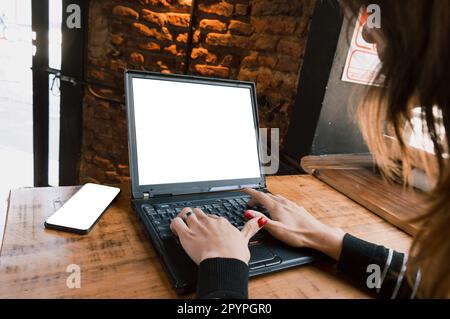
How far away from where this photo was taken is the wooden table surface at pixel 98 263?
539 millimetres

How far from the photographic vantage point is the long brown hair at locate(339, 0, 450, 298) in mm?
448

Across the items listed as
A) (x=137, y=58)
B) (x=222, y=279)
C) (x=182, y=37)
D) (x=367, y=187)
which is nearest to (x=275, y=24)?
(x=182, y=37)

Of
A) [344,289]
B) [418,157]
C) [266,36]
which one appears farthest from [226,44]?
[344,289]

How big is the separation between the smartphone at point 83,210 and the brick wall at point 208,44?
0.99 m

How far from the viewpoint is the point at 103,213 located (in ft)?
2.52

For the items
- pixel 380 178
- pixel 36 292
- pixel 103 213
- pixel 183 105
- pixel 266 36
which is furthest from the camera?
pixel 266 36

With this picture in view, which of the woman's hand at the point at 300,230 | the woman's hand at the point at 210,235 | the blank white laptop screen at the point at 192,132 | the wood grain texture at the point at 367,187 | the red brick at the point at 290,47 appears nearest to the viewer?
the woman's hand at the point at 210,235

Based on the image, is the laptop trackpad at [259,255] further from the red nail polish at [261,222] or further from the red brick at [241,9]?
the red brick at [241,9]

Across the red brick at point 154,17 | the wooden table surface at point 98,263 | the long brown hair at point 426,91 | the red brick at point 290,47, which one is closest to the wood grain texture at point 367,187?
the wooden table surface at point 98,263

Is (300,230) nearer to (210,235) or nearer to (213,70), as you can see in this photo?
(210,235)

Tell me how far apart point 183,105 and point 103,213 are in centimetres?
35

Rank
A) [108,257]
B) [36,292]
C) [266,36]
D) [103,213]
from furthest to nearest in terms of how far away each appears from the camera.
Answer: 1. [266,36]
2. [103,213]
3. [108,257]
4. [36,292]
